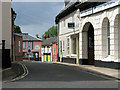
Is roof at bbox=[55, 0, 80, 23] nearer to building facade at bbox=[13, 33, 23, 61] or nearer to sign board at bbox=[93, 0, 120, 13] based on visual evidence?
sign board at bbox=[93, 0, 120, 13]

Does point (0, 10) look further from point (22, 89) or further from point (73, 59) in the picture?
point (22, 89)

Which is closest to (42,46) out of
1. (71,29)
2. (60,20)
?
(60,20)

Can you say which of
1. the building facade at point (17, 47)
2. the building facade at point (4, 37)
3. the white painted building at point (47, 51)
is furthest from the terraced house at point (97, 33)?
the white painted building at point (47, 51)

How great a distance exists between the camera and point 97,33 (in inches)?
743

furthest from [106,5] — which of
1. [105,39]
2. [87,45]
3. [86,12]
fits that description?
[87,45]

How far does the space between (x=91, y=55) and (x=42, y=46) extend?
144 ft

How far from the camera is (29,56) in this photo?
223 feet

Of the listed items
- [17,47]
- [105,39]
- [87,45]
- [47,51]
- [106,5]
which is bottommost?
A: [47,51]

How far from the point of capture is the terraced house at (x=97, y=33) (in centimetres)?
1642

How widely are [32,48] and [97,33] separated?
4997 cm

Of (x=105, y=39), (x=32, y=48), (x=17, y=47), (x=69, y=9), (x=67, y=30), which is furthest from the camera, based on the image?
(x=32, y=48)

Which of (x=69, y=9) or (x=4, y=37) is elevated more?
(x=69, y=9)

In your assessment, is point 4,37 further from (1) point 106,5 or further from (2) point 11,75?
(1) point 106,5

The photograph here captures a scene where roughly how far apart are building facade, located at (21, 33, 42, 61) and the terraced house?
40388 millimetres
